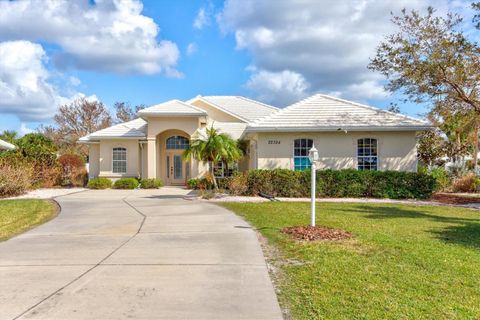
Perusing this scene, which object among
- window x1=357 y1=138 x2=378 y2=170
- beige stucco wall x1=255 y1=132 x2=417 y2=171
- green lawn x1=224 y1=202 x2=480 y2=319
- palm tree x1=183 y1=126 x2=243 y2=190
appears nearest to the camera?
green lawn x1=224 y1=202 x2=480 y2=319

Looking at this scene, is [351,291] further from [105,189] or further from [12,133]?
[12,133]

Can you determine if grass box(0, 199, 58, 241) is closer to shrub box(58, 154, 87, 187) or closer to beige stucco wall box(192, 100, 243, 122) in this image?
shrub box(58, 154, 87, 187)

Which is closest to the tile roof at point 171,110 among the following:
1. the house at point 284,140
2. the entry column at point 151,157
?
the house at point 284,140

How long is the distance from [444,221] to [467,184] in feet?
47.7

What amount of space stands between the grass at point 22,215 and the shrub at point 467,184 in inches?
882

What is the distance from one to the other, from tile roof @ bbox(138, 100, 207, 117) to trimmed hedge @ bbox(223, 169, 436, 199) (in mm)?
8107

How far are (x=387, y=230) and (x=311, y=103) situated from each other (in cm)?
1410

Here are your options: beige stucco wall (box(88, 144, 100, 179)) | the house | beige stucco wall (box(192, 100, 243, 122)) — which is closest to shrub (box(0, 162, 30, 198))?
the house

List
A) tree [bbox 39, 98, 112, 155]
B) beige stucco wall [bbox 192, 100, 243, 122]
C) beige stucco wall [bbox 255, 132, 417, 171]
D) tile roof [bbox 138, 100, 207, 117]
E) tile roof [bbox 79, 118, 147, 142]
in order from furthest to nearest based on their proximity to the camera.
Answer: tree [bbox 39, 98, 112, 155], beige stucco wall [bbox 192, 100, 243, 122], tile roof [bbox 79, 118, 147, 142], tile roof [bbox 138, 100, 207, 117], beige stucco wall [bbox 255, 132, 417, 171]

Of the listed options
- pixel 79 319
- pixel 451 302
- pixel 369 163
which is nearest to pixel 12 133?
pixel 369 163

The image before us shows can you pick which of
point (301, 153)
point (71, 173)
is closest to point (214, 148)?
point (301, 153)

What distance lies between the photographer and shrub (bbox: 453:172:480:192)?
24.6 m

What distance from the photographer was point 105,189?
26172mm

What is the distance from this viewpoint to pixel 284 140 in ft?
70.5
